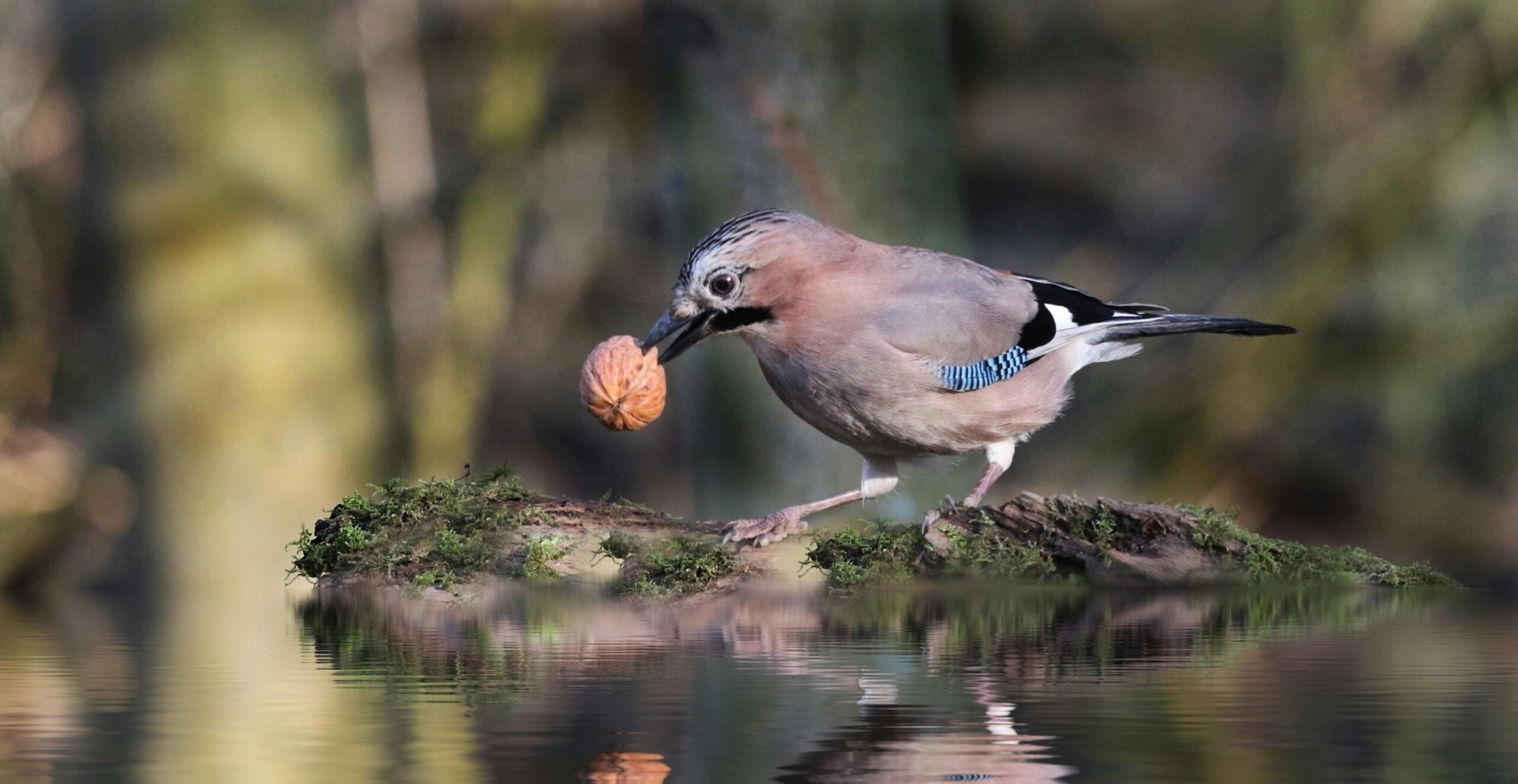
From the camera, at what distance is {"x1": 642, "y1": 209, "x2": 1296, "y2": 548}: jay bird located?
4926 mm

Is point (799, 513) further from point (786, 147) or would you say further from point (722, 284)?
point (786, 147)

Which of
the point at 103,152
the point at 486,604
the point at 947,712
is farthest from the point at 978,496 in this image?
the point at 103,152

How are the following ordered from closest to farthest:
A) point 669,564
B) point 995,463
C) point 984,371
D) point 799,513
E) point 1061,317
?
1. point 669,564
2. point 799,513
3. point 984,371
4. point 995,463
5. point 1061,317

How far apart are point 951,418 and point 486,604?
1.61 meters

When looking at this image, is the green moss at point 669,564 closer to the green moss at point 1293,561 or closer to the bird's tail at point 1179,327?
the green moss at point 1293,561

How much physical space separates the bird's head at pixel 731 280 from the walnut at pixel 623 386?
16 cm

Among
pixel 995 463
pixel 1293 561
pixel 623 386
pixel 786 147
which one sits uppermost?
pixel 786 147

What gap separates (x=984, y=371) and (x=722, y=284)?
941 mm

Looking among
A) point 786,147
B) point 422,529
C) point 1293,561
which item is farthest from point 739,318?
point 1293,561

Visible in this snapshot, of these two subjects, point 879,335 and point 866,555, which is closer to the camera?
point 866,555

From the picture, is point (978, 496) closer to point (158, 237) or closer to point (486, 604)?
point (486, 604)

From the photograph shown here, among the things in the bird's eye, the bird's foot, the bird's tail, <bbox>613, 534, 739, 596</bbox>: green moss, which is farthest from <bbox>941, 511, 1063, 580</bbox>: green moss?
the bird's tail

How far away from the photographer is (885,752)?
2.69 metres

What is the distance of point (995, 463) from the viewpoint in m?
5.45
